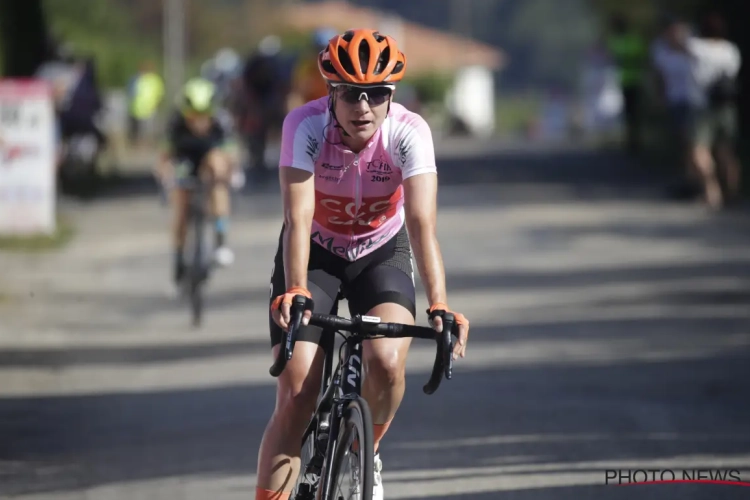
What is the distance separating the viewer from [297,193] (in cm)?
548

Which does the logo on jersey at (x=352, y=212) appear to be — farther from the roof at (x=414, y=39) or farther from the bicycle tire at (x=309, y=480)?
the roof at (x=414, y=39)

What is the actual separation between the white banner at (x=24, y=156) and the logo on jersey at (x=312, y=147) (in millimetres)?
12120

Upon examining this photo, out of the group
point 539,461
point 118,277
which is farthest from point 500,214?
point 539,461

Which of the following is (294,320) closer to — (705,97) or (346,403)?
(346,403)

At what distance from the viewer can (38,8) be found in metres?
25.0

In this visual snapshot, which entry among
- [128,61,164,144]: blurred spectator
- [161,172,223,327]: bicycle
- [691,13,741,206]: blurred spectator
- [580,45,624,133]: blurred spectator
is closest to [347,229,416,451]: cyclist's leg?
[161,172,223,327]: bicycle

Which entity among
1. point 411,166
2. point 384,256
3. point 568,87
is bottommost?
point 568,87

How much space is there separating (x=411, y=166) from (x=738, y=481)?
235 cm

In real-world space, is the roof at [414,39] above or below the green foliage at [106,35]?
below

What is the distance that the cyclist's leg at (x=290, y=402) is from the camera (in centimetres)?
553

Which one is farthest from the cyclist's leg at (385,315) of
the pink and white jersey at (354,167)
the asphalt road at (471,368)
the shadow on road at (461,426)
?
the shadow on road at (461,426)

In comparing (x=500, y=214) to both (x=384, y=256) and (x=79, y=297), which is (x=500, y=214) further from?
(x=384, y=256)

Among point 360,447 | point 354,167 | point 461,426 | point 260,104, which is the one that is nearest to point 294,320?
point 360,447

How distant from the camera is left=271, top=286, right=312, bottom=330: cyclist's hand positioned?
5.14 meters
